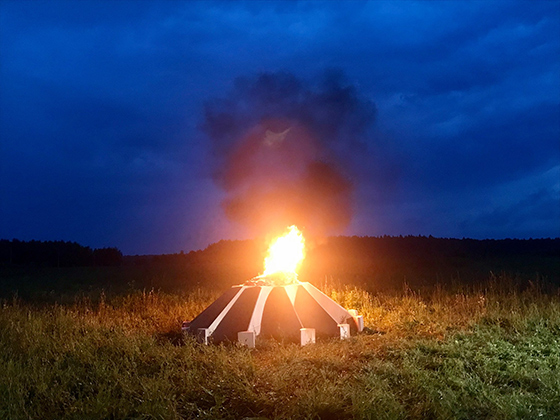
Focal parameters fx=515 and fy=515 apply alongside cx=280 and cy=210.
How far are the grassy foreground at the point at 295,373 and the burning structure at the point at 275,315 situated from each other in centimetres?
42

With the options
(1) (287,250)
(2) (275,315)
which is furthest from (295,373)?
(1) (287,250)

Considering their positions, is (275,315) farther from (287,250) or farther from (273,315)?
(287,250)

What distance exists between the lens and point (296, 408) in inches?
210

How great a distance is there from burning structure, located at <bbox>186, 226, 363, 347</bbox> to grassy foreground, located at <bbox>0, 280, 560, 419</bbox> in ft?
1.38

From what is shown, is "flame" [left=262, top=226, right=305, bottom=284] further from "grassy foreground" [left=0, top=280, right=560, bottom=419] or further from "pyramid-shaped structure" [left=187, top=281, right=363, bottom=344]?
"grassy foreground" [left=0, top=280, right=560, bottom=419]

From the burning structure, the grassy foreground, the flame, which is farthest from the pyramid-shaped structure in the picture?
the flame

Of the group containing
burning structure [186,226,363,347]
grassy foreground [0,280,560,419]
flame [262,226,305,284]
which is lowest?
grassy foreground [0,280,560,419]

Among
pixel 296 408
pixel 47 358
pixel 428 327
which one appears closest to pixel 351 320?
pixel 428 327

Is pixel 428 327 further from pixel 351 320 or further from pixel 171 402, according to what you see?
pixel 171 402

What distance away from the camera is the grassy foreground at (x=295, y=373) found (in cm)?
545

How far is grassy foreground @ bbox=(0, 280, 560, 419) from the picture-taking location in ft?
17.9

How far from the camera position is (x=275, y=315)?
9.35m

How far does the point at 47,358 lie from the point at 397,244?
41359 mm

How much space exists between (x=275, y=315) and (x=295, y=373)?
2.91 m
